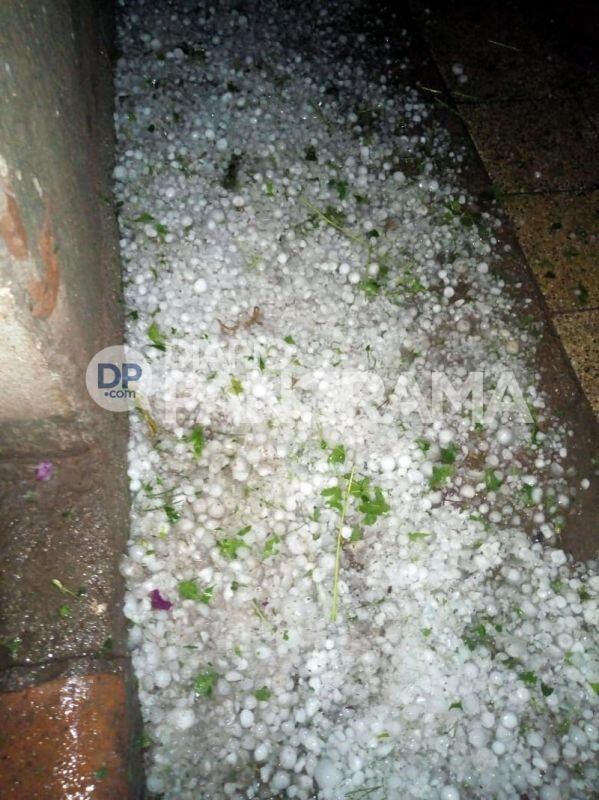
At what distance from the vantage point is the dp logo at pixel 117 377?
5.49 feet

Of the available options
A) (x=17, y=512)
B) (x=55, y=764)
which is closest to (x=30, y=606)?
(x=17, y=512)

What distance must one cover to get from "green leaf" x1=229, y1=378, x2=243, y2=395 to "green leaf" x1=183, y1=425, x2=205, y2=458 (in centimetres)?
16

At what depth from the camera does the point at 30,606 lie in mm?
1533

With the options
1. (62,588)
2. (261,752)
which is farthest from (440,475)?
(62,588)

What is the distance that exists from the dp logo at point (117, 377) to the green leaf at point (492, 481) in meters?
1.14

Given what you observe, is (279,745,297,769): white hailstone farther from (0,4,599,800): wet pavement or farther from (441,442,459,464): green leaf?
(441,442,459,464): green leaf

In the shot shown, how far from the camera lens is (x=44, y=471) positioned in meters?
1.64

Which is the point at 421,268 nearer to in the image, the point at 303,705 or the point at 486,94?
the point at 486,94

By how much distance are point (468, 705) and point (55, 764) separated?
1067 mm

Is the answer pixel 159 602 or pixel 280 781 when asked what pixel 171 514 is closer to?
pixel 159 602

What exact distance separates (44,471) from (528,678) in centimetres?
147

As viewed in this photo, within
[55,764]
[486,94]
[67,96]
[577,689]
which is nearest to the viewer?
[55,764]

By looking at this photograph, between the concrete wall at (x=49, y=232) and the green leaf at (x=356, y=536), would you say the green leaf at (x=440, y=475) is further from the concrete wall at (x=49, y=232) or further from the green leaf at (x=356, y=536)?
the concrete wall at (x=49, y=232)

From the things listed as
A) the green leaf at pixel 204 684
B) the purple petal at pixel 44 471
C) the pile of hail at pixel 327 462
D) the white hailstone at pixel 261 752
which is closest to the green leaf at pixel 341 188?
the pile of hail at pixel 327 462
